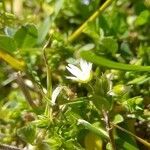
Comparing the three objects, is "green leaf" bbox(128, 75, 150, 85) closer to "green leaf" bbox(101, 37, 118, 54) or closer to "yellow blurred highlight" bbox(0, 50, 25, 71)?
"green leaf" bbox(101, 37, 118, 54)

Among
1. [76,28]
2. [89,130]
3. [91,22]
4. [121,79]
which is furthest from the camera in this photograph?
[76,28]

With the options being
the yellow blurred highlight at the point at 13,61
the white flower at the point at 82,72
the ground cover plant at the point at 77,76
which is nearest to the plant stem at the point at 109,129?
the ground cover plant at the point at 77,76

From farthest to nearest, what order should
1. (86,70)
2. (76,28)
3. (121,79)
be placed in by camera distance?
(76,28) → (121,79) → (86,70)

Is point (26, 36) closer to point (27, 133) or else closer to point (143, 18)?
point (27, 133)

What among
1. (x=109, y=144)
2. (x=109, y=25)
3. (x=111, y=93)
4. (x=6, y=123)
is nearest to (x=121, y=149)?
(x=109, y=144)

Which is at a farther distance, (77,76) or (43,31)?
(43,31)

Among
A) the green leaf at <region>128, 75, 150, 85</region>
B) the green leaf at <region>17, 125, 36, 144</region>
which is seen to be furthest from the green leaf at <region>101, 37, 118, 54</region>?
the green leaf at <region>17, 125, 36, 144</region>

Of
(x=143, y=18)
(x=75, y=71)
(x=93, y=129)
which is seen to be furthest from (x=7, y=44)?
(x=143, y=18)

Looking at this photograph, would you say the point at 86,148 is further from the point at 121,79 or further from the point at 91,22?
the point at 91,22
